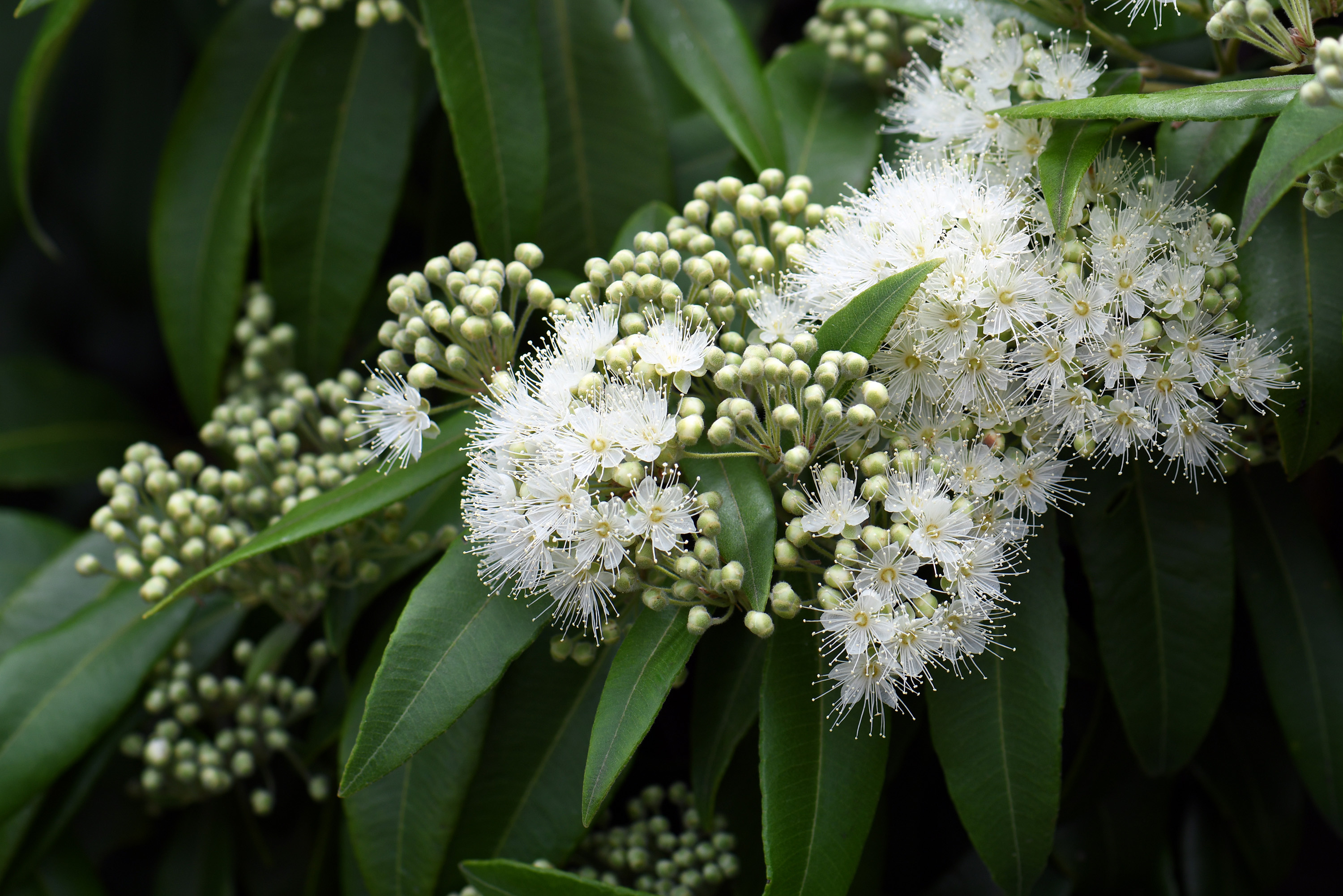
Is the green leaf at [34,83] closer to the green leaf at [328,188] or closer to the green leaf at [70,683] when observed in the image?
the green leaf at [328,188]

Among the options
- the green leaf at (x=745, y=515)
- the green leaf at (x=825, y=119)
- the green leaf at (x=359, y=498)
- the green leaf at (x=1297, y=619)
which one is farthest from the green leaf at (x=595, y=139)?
the green leaf at (x=1297, y=619)

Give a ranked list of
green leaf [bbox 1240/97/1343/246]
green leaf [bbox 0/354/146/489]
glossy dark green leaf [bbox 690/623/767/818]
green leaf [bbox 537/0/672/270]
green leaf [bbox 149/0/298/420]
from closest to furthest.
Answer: green leaf [bbox 1240/97/1343/246] → glossy dark green leaf [bbox 690/623/767/818] → green leaf [bbox 537/0/672/270] → green leaf [bbox 149/0/298/420] → green leaf [bbox 0/354/146/489]

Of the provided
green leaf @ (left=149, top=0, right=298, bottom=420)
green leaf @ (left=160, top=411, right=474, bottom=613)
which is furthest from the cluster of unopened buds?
green leaf @ (left=149, top=0, right=298, bottom=420)

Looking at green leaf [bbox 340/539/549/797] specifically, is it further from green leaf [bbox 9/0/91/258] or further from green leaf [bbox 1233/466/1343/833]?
green leaf [bbox 9/0/91/258]

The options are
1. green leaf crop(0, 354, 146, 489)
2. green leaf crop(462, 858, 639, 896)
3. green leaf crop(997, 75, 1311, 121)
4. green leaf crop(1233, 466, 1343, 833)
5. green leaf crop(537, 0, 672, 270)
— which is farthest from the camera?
green leaf crop(0, 354, 146, 489)

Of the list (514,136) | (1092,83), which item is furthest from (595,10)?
(1092,83)

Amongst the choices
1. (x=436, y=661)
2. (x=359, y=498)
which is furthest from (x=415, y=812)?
(x=359, y=498)

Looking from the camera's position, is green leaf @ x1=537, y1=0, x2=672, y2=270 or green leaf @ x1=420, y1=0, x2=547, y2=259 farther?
green leaf @ x1=537, y1=0, x2=672, y2=270

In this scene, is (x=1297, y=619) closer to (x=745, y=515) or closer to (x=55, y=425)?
(x=745, y=515)
